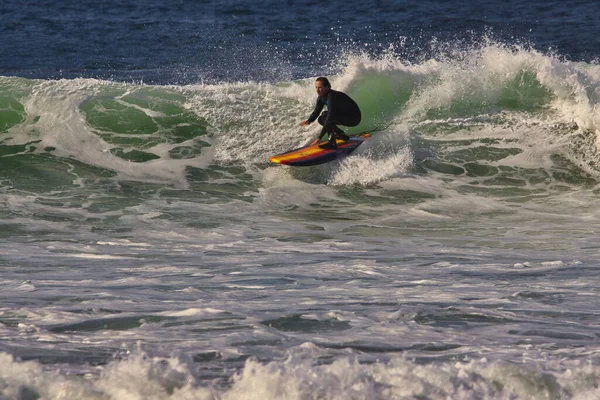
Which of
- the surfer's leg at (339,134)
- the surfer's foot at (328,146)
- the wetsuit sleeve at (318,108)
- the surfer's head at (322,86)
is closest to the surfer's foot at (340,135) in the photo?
the surfer's leg at (339,134)

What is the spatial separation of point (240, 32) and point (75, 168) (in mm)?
12921

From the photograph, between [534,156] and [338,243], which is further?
[534,156]

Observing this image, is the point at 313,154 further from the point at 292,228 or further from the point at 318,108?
the point at 292,228

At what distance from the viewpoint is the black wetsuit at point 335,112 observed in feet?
40.4

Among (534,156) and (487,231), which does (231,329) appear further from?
(534,156)

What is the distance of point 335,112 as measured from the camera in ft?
40.5

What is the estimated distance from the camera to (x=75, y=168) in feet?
43.3

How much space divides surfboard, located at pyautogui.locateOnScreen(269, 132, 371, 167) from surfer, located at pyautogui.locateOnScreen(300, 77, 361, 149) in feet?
0.33

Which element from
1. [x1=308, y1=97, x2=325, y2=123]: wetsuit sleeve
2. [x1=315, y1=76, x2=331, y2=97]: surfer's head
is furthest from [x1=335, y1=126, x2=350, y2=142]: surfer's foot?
[x1=315, y1=76, x2=331, y2=97]: surfer's head

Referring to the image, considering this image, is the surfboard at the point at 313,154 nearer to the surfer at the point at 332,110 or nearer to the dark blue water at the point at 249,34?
the surfer at the point at 332,110

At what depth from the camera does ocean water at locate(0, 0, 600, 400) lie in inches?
213

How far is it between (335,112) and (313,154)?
64 centimetres

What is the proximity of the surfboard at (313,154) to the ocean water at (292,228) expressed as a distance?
268mm

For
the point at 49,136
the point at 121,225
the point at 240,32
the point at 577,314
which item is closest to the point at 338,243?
the point at 121,225
